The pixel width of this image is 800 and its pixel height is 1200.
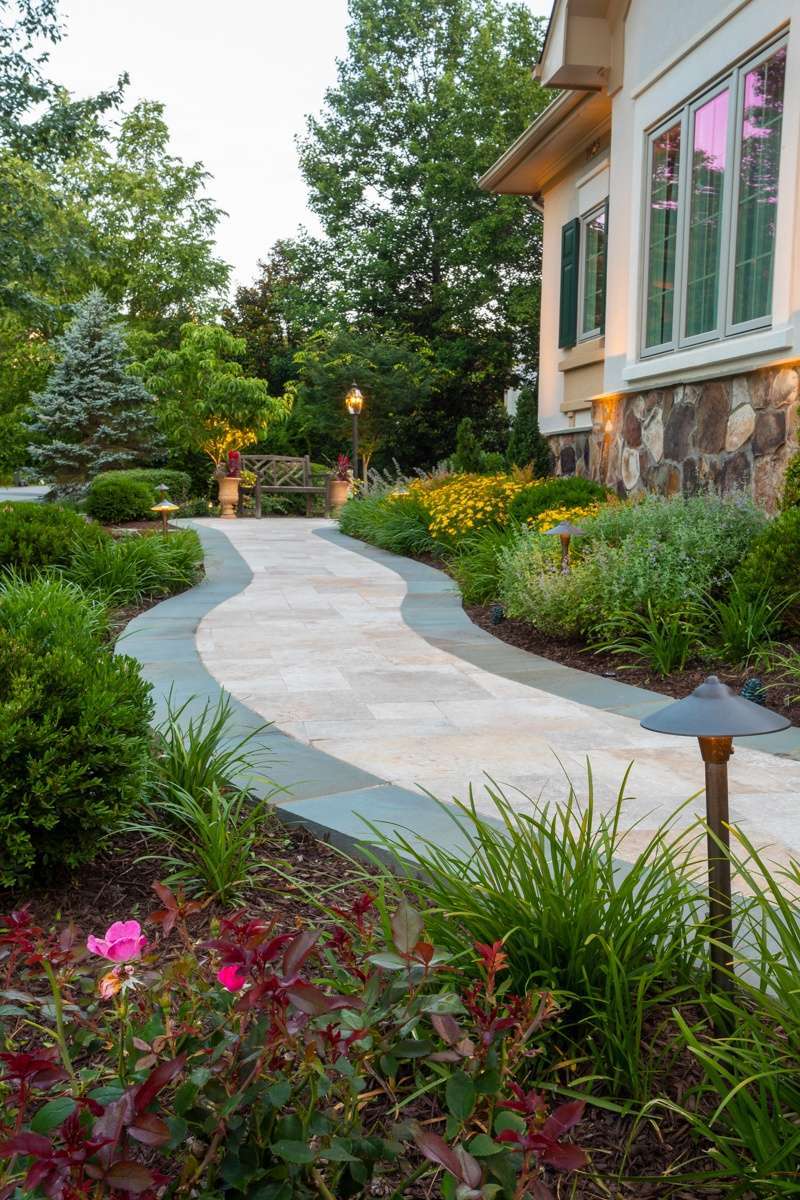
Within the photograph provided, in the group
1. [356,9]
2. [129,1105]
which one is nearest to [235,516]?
[356,9]

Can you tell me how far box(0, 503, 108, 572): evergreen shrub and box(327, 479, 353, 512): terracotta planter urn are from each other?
11.6m

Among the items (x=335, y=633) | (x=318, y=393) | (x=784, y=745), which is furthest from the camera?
(x=318, y=393)

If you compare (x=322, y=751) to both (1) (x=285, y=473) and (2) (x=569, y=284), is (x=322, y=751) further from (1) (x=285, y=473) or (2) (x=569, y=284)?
(1) (x=285, y=473)

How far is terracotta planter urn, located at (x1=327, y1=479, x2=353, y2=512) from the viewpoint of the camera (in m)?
19.5

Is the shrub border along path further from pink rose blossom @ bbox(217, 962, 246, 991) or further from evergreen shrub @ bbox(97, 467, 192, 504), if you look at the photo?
evergreen shrub @ bbox(97, 467, 192, 504)

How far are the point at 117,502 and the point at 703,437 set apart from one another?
863 cm

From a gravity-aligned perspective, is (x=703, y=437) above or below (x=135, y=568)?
above

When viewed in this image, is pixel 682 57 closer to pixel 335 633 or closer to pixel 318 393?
pixel 335 633

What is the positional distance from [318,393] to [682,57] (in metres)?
15.4

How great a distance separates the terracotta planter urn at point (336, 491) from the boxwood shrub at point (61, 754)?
55.2 ft

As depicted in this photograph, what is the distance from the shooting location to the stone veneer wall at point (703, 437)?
→ 657 cm

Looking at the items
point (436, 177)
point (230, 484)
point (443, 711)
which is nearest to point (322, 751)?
point (443, 711)

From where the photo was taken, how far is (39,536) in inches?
291

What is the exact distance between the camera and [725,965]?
181 centimetres
